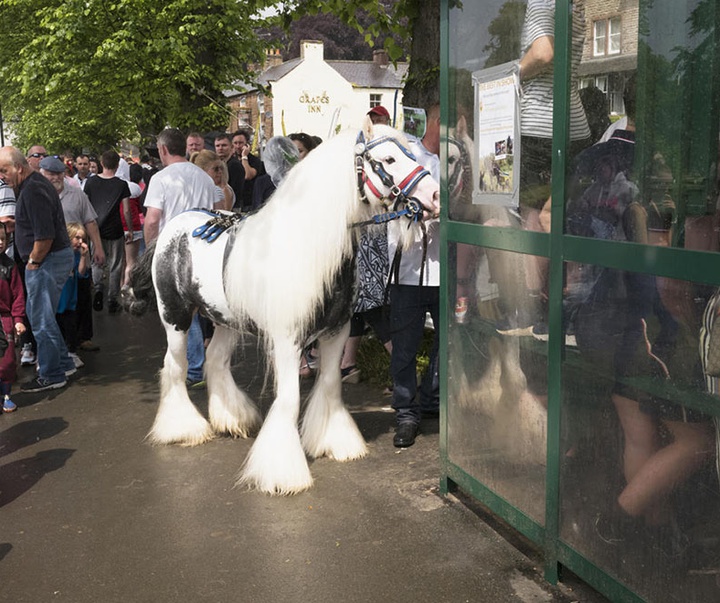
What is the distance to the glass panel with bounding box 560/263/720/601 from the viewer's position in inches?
105

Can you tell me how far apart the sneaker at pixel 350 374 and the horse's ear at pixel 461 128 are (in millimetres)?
3350

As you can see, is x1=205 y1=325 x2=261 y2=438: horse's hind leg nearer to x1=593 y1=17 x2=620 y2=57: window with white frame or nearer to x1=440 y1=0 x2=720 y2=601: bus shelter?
x1=440 y1=0 x2=720 y2=601: bus shelter

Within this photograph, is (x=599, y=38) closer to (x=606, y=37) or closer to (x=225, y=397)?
(x=606, y=37)

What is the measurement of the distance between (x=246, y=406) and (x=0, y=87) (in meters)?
26.0

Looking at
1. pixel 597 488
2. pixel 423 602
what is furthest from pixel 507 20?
pixel 423 602

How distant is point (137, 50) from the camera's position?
18.1m

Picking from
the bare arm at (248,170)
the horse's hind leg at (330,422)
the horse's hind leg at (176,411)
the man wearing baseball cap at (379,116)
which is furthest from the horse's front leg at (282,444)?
the bare arm at (248,170)

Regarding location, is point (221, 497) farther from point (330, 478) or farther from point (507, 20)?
point (507, 20)

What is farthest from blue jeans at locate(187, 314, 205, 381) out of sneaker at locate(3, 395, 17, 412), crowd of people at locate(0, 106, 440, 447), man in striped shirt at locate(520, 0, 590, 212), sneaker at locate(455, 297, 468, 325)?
man in striped shirt at locate(520, 0, 590, 212)

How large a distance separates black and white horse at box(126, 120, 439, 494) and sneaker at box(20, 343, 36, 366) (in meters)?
3.47

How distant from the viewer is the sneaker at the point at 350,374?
7.04 m

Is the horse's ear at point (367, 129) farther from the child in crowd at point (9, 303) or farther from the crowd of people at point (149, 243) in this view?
the child in crowd at point (9, 303)

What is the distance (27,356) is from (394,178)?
5.21m

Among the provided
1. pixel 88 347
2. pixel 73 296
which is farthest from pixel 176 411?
pixel 88 347
